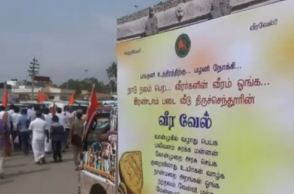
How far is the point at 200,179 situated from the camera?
320 centimetres

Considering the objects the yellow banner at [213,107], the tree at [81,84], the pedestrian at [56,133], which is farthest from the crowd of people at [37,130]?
the tree at [81,84]

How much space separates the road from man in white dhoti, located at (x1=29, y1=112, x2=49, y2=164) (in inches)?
12.4

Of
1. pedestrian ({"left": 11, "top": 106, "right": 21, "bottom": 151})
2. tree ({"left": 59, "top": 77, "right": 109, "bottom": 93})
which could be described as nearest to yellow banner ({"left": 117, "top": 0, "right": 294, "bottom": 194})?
pedestrian ({"left": 11, "top": 106, "right": 21, "bottom": 151})

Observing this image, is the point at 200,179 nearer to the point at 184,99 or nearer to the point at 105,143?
the point at 184,99

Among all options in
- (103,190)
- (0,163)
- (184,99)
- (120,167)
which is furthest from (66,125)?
(184,99)

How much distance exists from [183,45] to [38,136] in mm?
11643

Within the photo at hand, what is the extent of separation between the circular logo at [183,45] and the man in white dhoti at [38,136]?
11.3 meters

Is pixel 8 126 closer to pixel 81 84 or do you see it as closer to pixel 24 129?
pixel 24 129

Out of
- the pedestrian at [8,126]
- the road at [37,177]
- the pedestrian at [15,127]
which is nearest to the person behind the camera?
the road at [37,177]

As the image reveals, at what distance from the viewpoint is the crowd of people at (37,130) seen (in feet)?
46.5

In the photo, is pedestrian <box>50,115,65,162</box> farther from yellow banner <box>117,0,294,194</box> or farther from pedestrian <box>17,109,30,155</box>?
yellow banner <box>117,0,294,194</box>

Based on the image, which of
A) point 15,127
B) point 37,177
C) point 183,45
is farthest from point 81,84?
point 183,45

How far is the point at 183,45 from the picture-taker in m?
3.38

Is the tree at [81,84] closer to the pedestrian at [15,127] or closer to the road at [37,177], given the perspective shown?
the pedestrian at [15,127]
